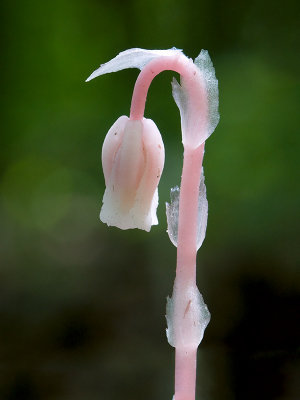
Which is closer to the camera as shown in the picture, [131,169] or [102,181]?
[131,169]

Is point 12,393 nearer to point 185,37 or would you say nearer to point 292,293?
point 292,293

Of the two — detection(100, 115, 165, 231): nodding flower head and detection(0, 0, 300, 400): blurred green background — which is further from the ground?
detection(0, 0, 300, 400): blurred green background

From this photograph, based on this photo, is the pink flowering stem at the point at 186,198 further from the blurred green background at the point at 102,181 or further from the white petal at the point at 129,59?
the blurred green background at the point at 102,181

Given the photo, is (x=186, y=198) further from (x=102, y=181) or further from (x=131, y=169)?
(x=102, y=181)

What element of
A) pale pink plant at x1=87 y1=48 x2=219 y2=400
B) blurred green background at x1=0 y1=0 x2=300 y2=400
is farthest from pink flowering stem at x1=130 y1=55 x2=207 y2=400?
blurred green background at x1=0 y1=0 x2=300 y2=400

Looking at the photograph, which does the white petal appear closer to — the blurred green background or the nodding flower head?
the nodding flower head

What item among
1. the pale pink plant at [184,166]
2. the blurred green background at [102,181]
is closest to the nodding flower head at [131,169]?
the pale pink plant at [184,166]

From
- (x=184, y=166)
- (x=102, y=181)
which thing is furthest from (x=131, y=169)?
(x=102, y=181)

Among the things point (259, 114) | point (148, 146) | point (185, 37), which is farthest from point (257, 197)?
point (148, 146)
